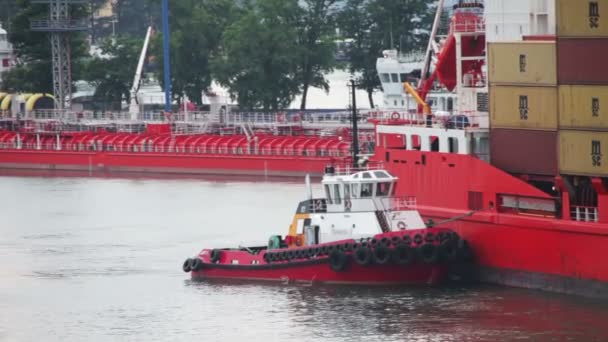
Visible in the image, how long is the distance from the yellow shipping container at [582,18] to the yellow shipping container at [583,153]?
2.15 meters

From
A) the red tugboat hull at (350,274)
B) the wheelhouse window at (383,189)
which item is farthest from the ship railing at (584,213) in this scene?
the wheelhouse window at (383,189)

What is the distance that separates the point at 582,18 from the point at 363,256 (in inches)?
289

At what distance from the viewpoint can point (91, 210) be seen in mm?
63219

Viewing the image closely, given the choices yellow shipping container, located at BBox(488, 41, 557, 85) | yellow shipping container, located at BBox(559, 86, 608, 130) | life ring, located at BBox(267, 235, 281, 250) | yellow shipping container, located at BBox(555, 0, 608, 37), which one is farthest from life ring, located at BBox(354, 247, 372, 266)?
yellow shipping container, located at BBox(555, 0, 608, 37)

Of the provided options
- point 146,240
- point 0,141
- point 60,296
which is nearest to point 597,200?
point 60,296

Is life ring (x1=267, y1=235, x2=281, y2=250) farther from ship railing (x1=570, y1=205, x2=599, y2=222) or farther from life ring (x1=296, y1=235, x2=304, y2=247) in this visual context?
ship railing (x1=570, y1=205, x2=599, y2=222)

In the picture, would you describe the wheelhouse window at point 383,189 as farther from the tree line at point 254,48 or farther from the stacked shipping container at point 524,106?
the tree line at point 254,48

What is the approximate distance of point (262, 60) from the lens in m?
97.4

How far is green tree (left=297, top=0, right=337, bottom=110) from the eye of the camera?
99938mm

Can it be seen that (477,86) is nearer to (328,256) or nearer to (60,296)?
(328,256)

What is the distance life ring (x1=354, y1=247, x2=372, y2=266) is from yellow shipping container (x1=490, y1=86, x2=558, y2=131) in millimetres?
4164

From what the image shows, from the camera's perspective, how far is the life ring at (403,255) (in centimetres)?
4300

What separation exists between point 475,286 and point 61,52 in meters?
53.6

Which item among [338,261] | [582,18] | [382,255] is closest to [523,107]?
[582,18]
